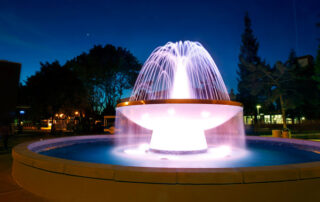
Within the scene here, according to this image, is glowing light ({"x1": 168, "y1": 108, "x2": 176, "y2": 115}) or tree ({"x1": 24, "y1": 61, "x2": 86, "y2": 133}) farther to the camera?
tree ({"x1": 24, "y1": 61, "x2": 86, "y2": 133})

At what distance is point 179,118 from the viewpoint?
658 centimetres

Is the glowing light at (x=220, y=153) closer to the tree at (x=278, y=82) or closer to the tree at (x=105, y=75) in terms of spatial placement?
the tree at (x=278, y=82)

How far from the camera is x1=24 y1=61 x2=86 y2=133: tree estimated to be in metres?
25.8

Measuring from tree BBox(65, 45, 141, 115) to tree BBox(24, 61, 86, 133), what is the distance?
3.47 m

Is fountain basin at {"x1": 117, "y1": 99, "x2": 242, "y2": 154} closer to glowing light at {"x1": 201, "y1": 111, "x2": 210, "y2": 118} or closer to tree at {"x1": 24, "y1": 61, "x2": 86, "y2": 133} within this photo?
glowing light at {"x1": 201, "y1": 111, "x2": 210, "y2": 118}

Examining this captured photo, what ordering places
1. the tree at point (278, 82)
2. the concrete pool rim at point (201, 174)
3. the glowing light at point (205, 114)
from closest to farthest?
the concrete pool rim at point (201, 174), the glowing light at point (205, 114), the tree at point (278, 82)

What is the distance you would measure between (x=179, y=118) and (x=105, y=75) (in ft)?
88.0

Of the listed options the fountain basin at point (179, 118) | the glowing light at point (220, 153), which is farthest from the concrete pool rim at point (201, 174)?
the glowing light at point (220, 153)

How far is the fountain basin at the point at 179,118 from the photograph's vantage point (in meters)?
6.20

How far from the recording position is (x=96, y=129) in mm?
26062

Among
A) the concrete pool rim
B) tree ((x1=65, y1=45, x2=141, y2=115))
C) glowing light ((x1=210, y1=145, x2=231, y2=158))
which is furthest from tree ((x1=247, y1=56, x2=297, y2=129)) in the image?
the concrete pool rim

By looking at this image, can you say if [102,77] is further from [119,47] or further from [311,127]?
[311,127]

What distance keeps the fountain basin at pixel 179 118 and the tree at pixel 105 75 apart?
25409 millimetres

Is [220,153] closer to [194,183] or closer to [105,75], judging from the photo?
[194,183]
